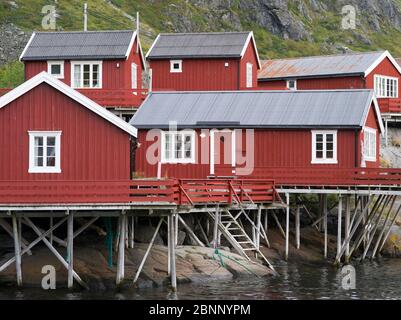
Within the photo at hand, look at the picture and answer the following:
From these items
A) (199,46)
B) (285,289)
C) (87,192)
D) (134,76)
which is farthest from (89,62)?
(285,289)

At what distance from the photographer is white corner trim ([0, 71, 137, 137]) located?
38250 millimetres

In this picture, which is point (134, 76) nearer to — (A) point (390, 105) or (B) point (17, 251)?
(A) point (390, 105)

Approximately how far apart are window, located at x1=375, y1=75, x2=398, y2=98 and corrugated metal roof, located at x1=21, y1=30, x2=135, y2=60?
1649 cm

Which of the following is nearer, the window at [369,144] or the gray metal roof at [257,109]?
the gray metal roof at [257,109]

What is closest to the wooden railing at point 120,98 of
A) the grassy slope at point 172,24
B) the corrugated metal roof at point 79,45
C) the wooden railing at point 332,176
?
the corrugated metal roof at point 79,45

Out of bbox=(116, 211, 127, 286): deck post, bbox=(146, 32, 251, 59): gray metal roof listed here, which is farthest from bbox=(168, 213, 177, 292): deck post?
bbox=(146, 32, 251, 59): gray metal roof

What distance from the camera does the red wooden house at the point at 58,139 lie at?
127 feet

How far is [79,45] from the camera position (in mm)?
60156

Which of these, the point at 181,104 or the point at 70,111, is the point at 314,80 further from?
the point at 70,111

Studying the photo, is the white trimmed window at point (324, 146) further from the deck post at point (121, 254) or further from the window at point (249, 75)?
the window at point (249, 75)

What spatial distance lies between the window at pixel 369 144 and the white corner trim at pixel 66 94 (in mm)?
15014

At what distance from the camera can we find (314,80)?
6519 cm

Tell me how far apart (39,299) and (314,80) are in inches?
1385

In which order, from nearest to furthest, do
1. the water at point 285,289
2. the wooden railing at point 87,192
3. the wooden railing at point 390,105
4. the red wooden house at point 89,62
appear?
the water at point 285,289
the wooden railing at point 87,192
the red wooden house at point 89,62
the wooden railing at point 390,105
